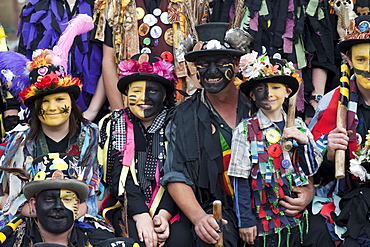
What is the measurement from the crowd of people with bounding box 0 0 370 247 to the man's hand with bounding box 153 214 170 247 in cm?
2

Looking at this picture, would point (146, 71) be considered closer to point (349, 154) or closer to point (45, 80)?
point (45, 80)

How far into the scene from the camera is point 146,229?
17.7 feet

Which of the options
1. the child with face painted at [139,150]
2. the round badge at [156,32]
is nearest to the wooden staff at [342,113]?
the child with face painted at [139,150]

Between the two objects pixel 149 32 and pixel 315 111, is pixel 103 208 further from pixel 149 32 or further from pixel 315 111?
pixel 315 111

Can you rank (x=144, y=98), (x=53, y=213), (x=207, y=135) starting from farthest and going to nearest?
(x=144, y=98), (x=207, y=135), (x=53, y=213)

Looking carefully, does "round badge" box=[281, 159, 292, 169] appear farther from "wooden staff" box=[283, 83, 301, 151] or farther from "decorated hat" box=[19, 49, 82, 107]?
"decorated hat" box=[19, 49, 82, 107]

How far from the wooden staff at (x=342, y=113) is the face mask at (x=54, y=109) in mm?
2013

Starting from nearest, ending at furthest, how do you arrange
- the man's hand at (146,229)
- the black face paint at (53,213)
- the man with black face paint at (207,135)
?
the black face paint at (53,213) < the man's hand at (146,229) < the man with black face paint at (207,135)

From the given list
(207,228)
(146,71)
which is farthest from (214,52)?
(207,228)

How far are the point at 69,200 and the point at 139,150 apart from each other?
3.16ft

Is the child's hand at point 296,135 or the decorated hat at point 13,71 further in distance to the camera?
the decorated hat at point 13,71

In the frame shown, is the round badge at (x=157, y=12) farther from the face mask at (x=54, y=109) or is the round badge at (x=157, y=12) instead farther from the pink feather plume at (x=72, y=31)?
the face mask at (x=54, y=109)

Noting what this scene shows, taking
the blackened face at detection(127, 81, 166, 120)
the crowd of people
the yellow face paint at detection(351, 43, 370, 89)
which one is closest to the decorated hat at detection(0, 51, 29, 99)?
the crowd of people

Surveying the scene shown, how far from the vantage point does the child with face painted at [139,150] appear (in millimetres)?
5531
